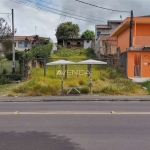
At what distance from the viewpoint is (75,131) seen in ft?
23.2

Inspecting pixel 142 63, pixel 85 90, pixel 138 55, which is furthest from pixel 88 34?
pixel 85 90

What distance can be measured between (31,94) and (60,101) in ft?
8.99

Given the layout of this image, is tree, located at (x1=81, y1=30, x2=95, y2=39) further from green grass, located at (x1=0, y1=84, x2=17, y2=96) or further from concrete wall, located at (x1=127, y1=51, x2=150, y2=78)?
green grass, located at (x1=0, y1=84, x2=17, y2=96)

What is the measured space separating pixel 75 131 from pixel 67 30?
2803 inches

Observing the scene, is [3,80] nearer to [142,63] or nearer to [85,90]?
[85,90]

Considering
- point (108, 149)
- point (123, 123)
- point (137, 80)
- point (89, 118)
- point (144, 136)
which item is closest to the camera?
point (108, 149)

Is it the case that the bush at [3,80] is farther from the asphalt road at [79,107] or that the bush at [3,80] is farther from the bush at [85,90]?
the asphalt road at [79,107]

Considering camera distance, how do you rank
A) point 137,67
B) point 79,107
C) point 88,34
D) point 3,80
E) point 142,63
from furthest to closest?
point 88,34
point 137,67
point 142,63
point 3,80
point 79,107

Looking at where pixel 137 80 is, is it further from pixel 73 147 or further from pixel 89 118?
pixel 73 147

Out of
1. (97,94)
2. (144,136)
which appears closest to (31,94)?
(97,94)

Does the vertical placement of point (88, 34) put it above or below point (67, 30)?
below

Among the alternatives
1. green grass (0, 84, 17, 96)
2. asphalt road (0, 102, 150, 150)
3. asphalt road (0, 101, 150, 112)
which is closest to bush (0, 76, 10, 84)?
green grass (0, 84, 17, 96)

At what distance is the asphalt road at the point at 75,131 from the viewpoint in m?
5.83

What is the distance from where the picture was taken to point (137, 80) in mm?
23266
